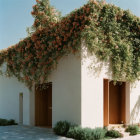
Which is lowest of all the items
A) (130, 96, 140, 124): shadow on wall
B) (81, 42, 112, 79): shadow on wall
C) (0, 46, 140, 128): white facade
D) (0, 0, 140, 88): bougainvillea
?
(130, 96, 140, 124): shadow on wall

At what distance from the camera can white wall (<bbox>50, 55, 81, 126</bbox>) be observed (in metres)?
9.38

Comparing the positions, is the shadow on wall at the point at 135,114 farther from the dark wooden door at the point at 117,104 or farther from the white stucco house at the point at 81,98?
the dark wooden door at the point at 117,104

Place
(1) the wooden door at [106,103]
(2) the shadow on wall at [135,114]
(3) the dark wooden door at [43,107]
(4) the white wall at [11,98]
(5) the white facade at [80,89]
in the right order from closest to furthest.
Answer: (5) the white facade at [80,89] → (1) the wooden door at [106,103] → (2) the shadow on wall at [135,114] → (3) the dark wooden door at [43,107] → (4) the white wall at [11,98]

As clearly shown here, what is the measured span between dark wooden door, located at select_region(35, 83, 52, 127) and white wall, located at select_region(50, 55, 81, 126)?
6.55ft

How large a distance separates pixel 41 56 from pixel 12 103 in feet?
16.0

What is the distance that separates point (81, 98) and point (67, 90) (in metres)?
0.92

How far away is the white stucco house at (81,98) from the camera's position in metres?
9.41

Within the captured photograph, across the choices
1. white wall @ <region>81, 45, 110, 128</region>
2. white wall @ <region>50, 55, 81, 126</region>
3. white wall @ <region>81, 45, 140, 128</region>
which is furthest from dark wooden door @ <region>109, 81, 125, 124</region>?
white wall @ <region>50, 55, 81, 126</region>

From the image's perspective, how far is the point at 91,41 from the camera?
9.45 m

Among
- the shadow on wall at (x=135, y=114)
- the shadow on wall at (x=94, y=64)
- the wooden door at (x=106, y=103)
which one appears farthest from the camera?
the shadow on wall at (x=135, y=114)

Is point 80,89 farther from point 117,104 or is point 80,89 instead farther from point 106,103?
point 117,104

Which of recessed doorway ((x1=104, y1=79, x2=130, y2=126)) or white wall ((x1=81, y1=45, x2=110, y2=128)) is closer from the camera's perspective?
white wall ((x1=81, y1=45, x2=110, y2=128))

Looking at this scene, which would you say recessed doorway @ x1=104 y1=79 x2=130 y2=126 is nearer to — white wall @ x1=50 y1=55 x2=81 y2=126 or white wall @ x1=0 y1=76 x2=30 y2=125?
white wall @ x1=50 y1=55 x2=81 y2=126

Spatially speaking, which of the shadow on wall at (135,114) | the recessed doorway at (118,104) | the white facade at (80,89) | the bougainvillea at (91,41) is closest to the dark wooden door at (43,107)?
the bougainvillea at (91,41)
